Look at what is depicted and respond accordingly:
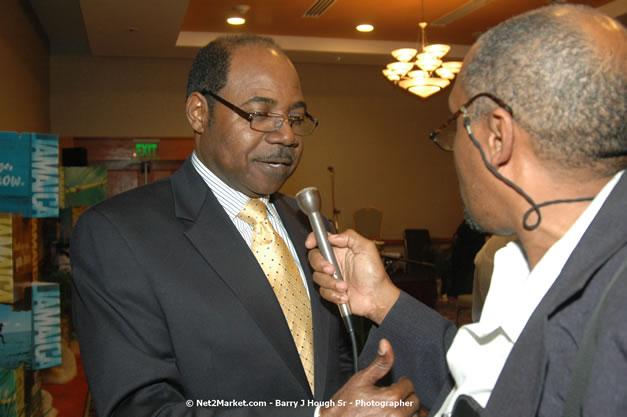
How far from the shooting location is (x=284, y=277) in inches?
65.0

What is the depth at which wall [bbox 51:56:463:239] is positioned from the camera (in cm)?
978

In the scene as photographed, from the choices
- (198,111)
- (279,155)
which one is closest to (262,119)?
(279,155)

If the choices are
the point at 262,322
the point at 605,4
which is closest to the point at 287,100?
the point at 262,322

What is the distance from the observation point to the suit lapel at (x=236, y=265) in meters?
1.50

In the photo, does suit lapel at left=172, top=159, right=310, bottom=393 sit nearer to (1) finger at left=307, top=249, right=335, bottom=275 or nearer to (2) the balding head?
(1) finger at left=307, top=249, right=335, bottom=275

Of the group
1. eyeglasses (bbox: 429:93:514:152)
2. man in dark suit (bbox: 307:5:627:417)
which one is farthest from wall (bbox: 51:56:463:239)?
man in dark suit (bbox: 307:5:627:417)

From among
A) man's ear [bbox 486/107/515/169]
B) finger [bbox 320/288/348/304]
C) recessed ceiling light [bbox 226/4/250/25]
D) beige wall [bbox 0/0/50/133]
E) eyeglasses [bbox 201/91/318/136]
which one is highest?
recessed ceiling light [bbox 226/4/250/25]

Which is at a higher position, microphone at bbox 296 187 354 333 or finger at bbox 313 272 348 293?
microphone at bbox 296 187 354 333

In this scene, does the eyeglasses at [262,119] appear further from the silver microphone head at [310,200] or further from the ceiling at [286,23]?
the ceiling at [286,23]

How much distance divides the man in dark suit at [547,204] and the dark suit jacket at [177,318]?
1.50ft

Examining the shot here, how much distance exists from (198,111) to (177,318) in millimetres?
704

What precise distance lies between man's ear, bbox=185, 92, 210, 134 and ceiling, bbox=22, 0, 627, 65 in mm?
5025

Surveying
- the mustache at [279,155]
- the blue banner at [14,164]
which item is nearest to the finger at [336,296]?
the mustache at [279,155]

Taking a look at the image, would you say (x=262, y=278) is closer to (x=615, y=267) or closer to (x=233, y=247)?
(x=233, y=247)
